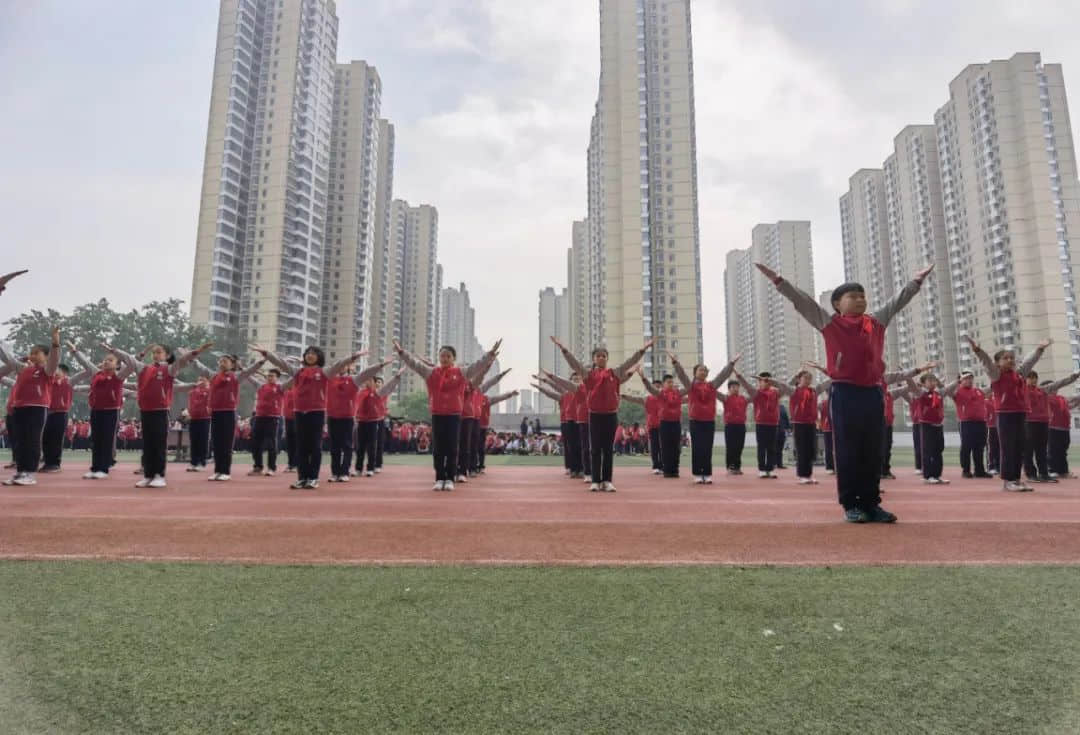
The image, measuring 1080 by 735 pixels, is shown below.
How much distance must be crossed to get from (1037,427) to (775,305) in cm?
9973

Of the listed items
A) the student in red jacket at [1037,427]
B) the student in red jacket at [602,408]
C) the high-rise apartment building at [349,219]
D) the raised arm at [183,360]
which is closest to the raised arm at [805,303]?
the student in red jacket at [602,408]

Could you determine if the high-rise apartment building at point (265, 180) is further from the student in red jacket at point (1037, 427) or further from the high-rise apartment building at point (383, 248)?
the student in red jacket at point (1037, 427)

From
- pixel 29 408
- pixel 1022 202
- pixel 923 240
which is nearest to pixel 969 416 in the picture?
pixel 29 408

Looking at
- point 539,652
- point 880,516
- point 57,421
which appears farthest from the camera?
point 57,421

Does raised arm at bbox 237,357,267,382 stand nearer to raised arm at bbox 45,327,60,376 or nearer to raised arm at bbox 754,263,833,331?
raised arm at bbox 45,327,60,376

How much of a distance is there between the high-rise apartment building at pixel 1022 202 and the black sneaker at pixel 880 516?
7747 centimetres

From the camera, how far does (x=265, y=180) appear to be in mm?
75438

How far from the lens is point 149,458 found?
834cm

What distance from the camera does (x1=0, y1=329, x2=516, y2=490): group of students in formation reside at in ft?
27.2

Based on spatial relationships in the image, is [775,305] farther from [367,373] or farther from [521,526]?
[521,526]

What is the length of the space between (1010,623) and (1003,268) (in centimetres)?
8998

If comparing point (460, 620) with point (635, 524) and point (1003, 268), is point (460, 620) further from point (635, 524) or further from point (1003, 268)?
point (1003, 268)

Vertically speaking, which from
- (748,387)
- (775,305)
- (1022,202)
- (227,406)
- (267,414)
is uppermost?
(1022,202)

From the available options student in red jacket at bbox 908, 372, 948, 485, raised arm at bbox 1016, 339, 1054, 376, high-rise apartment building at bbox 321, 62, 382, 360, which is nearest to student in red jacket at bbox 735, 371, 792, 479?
student in red jacket at bbox 908, 372, 948, 485
